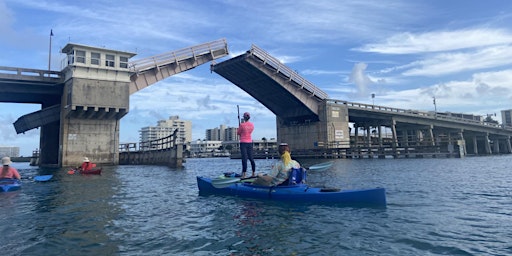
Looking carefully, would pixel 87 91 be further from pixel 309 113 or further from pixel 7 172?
pixel 309 113

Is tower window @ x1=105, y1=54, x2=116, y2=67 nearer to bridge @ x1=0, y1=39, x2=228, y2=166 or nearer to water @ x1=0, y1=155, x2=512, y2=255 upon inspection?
bridge @ x1=0, y1=39, x2=228, y2=166

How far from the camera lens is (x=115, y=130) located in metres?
37.4

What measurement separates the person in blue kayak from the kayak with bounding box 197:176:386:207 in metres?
0.22

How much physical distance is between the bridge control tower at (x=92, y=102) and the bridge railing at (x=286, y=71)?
1532 cm

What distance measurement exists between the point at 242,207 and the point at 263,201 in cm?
101

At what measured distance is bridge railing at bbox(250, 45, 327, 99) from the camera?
140 feet

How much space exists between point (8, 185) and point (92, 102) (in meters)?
21.8

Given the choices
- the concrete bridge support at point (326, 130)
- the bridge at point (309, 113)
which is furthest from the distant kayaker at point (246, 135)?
the concrete bridge support at point (326, 130)

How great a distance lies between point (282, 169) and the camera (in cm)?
1100

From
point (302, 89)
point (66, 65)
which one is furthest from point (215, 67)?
point (66, 65)

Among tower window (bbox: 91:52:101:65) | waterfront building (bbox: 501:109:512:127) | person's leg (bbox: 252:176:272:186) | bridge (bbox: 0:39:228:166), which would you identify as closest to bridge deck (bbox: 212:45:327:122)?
bridge (bbox: 0:39:228:166)

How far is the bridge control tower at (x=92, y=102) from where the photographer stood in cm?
3362

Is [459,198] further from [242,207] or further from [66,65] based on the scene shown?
[66,65]

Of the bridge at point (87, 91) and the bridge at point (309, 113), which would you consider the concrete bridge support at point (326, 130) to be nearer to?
the bridge at point (309, 113)
